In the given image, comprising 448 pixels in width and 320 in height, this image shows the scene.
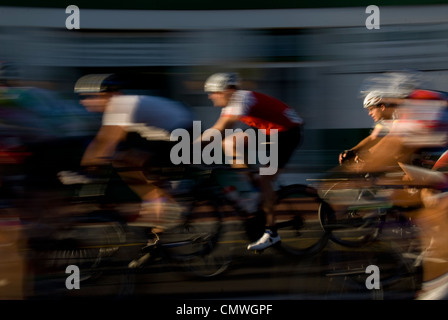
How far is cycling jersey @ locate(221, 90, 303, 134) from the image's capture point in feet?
15.8

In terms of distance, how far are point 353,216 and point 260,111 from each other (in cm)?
118

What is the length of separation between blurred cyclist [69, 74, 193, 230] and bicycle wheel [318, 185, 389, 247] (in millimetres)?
1322

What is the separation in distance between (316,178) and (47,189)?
2217 millimetres

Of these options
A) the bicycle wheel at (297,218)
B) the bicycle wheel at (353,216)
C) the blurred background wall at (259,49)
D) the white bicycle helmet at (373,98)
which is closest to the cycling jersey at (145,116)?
the bicycle wheel at (297,218)

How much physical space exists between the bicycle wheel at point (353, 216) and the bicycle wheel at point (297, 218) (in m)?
0.23

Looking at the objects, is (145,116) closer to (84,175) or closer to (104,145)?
(104,145)

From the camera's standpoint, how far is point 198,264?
15.9 feet

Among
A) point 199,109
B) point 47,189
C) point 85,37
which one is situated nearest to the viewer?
point 47,189

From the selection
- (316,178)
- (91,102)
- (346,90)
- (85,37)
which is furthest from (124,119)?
(346,90)

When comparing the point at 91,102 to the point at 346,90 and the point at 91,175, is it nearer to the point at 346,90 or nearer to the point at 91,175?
the point at 91,175

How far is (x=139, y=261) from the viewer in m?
4.50
